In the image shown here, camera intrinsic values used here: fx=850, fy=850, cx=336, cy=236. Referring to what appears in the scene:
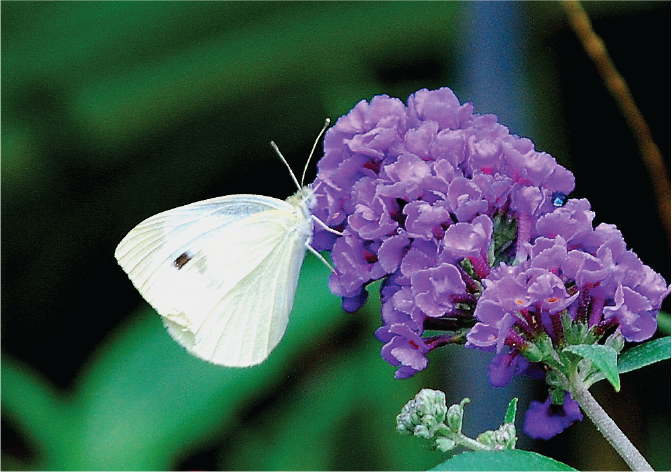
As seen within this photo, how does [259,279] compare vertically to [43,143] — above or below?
below

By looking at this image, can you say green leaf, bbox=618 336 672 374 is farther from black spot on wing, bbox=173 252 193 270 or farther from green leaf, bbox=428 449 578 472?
black spot on wing, bbox=173 252 193 270

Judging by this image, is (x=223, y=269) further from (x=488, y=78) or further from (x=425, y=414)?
(x=488, y=78)

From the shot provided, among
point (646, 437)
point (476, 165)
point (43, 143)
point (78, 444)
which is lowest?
point (646, 437)

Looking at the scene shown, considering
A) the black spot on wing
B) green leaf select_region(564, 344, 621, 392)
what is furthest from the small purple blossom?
the black spot on wing

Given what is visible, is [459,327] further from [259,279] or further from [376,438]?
[376,438]

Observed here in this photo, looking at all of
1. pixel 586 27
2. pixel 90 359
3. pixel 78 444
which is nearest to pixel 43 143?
pixel 90 359

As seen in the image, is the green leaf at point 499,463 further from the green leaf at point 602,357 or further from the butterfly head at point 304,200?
the butterfly head at point 304,200
